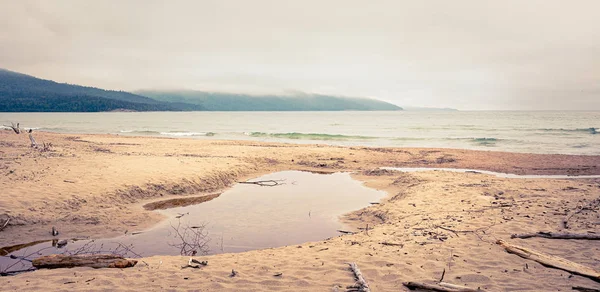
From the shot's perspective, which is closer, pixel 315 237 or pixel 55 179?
pixel 315 237

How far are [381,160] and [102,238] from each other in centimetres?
1820

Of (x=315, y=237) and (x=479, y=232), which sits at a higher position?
(x=479, y=232)

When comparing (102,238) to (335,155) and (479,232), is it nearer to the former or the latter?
(479,232)

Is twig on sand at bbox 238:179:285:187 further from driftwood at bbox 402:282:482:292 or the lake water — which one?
the lake water

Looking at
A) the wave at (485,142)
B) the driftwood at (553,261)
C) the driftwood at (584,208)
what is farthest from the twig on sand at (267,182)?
the wave at (485,142)

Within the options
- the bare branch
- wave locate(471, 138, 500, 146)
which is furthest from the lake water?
the bare branch

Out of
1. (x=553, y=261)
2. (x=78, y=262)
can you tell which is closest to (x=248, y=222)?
(x=78, y=262)

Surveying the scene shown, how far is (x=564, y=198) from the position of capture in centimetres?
1071

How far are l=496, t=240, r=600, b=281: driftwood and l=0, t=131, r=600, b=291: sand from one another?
4.4 inches

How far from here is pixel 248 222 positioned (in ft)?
32.9

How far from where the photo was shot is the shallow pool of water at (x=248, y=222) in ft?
25.6

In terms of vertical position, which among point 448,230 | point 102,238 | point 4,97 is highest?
point 4,97

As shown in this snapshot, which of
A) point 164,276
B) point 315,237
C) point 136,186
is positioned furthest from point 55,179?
point 315,237

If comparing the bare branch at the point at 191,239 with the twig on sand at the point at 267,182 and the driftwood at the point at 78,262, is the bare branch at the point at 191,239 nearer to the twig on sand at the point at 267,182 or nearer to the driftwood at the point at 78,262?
the driftwood at the point at 78,262
